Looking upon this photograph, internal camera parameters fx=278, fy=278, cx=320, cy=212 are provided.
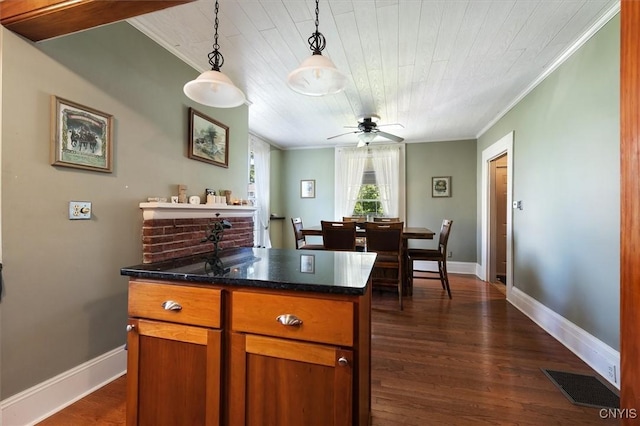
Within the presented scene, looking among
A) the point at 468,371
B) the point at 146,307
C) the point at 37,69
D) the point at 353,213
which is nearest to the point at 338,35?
the point at 37,69

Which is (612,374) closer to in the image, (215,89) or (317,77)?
(317,77)

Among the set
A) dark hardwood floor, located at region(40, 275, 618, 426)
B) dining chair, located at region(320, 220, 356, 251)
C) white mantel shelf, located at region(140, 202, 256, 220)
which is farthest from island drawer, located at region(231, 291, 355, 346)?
dining chair, located at region(320, 220, 356, 251)

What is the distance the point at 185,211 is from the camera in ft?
7.04

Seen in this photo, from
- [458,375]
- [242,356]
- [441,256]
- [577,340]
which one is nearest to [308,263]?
[242,356]

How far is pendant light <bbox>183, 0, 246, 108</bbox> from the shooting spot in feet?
4.69

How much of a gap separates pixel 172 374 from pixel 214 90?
1.42m

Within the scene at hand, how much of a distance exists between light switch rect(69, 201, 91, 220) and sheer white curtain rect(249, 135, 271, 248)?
9.81ft

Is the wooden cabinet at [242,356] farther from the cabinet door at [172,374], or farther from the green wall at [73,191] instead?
the green wall at [73,191]

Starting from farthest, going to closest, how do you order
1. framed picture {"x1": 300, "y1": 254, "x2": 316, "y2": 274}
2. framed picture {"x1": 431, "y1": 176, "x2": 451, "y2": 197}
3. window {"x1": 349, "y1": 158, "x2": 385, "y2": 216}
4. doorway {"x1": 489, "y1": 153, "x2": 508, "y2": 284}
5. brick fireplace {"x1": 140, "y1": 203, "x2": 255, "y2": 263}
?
window {"x1": 349, "y1": 158, "x2": 385, "y2": 216} < framed picture {"x1": 431, "y1": 176, "x2": 451, "y2": 197} < doorway {"x1": 489, "y1": 153, "x2": 508, "y2": 284} < brick fireplace {"x1": 140, "y1": 203, "x2": 255, "y2": 263} < framed picture {"x1": 300, "y1": 254, "x2": 316, "y2": 274}

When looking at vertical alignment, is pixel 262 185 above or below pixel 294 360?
above

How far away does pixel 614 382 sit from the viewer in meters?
1.79

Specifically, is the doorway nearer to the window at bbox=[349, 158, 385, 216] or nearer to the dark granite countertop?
the window at bbox=[349, 158, 385, 216]

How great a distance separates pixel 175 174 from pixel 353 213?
3.64m

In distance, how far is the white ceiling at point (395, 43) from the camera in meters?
1.81
